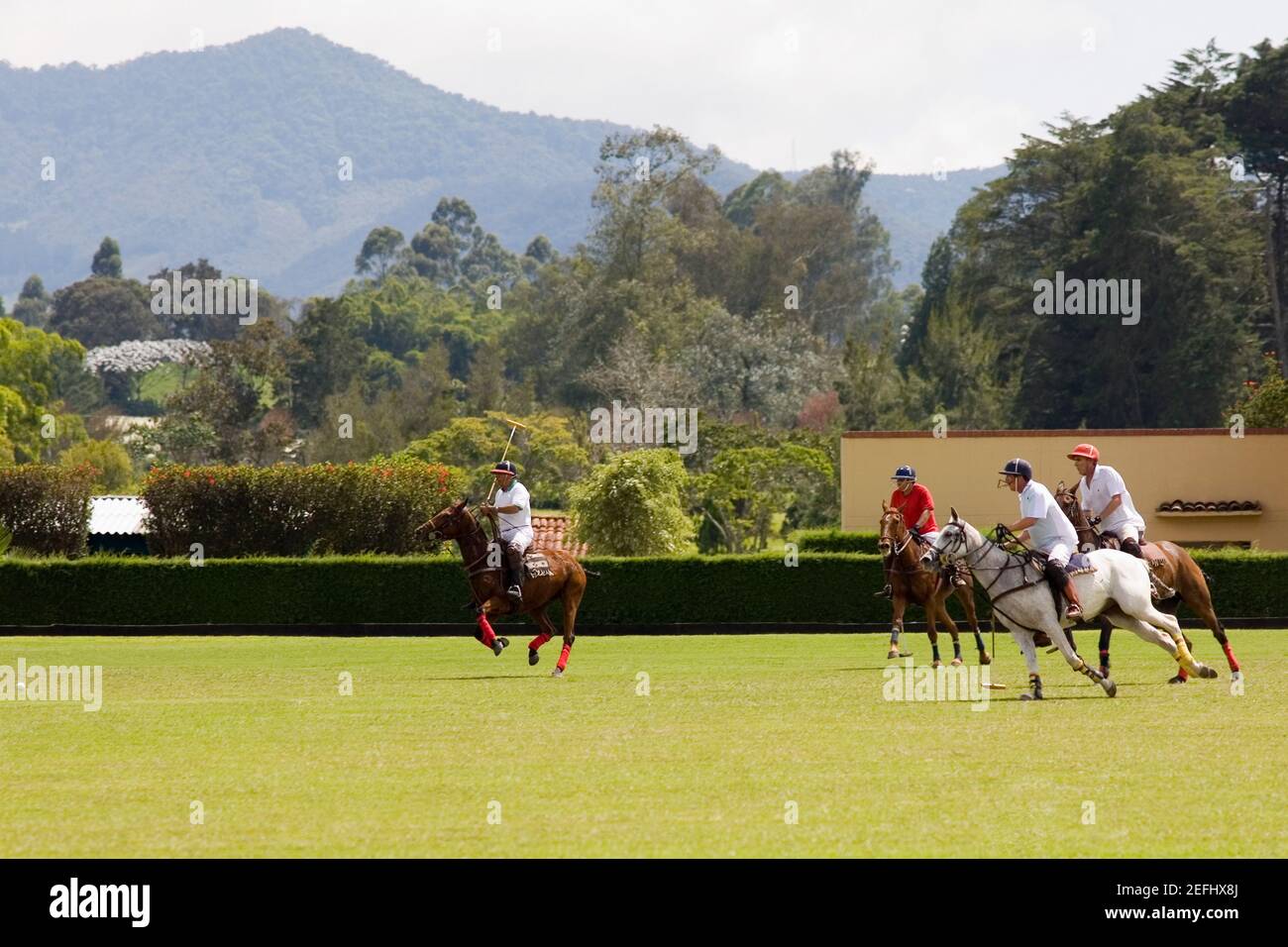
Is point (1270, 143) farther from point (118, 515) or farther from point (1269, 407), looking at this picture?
point (118, 515)

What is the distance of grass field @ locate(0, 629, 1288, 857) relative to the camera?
397 inches

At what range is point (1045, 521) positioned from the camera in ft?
59.4

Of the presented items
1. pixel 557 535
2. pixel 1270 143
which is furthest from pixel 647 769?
pixel 1270 143

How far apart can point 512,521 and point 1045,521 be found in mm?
6773

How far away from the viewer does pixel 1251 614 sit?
37.5m

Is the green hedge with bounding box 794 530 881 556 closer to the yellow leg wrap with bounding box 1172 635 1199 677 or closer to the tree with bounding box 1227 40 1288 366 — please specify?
the yellow leg wrap with bounding box 1172 635 1199 677

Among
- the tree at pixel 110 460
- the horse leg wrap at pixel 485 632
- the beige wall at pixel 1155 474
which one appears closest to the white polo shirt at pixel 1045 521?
the horse leg wrap at pixel 485 632

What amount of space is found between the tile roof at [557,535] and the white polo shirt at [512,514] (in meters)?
27.9

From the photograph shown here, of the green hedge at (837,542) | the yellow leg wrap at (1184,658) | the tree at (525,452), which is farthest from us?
the tree at (525,452)

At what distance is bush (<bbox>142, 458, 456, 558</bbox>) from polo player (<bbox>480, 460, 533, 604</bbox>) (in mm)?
25311

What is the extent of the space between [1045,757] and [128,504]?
2182 inches

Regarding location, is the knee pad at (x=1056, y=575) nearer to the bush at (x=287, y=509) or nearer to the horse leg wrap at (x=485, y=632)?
the horse leg wrap at (x=485, y=632)

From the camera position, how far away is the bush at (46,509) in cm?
4794
